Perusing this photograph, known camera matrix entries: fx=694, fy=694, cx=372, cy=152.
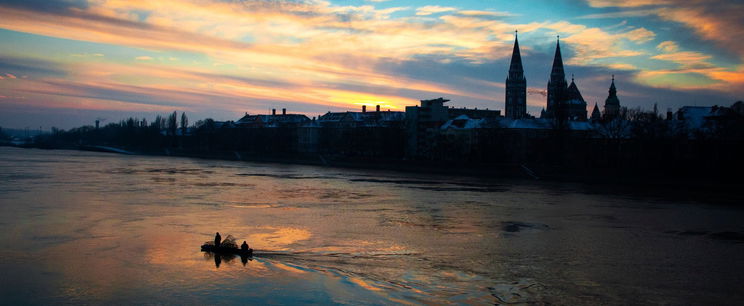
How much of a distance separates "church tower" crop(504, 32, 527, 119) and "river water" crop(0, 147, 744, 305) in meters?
78.2

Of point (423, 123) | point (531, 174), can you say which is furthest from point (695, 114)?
point (423, 123)

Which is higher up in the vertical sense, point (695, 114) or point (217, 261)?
point (695, 114)

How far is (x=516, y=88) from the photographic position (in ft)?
358

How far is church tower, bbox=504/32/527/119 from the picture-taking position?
109 m

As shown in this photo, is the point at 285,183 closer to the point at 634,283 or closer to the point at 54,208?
the point at 54,208

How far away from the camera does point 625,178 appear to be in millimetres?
44656

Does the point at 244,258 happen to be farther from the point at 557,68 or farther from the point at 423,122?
the point at 557,68

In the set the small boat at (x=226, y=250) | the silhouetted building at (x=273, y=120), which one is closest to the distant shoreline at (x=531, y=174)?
the small boat at (x=226, y=250)

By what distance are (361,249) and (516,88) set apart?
95.8 m

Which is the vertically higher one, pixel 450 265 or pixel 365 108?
pixel 365 108

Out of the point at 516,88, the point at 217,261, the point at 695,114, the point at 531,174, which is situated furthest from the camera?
the point at 516,88

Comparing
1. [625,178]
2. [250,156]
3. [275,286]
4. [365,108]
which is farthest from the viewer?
[365,108]

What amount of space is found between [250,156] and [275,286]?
2603 inches

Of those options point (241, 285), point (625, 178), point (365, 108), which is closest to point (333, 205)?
point (241, 285)
